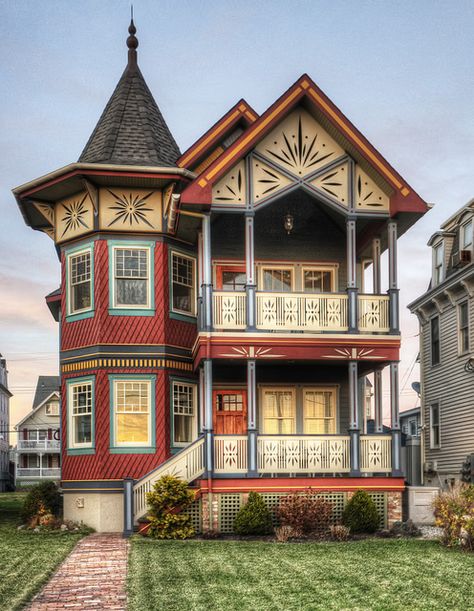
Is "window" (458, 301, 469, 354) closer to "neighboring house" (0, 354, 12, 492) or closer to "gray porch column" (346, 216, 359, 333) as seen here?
"gray porch column" (346, 216, 359, 333)

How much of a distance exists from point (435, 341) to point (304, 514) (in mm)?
14288

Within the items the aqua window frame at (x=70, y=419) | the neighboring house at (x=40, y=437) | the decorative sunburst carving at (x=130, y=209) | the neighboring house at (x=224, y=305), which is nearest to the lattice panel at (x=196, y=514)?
the neighboring house at (x=224, y=305)

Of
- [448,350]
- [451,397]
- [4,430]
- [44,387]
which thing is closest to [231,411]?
[451,397]

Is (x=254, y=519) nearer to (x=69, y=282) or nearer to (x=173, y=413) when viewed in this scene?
(x=173, y=413)

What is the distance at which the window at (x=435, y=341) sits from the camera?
102 ft

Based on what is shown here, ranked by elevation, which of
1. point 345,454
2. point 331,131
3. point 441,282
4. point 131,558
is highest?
point 331,131

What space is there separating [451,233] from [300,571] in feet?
61.1

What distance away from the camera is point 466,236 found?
93.6ft

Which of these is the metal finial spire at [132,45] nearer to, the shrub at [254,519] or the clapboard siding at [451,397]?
the clapboard siding at [451,397]

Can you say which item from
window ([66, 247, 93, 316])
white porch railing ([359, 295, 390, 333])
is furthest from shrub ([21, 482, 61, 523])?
white porch railing ([359, 295, 390, 333])

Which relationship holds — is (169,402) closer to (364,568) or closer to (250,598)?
(364,568)

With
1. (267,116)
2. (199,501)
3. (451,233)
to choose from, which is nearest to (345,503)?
(199,501)

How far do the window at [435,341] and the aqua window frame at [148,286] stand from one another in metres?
12.8

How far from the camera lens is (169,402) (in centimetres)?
2228
